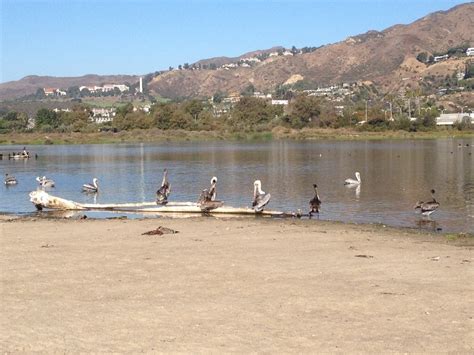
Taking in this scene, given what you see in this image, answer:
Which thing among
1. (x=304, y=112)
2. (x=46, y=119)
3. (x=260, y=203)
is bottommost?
(x=260, y=203)

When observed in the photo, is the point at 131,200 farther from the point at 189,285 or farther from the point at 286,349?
the point at 286,349

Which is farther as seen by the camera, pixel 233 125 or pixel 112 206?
pixel 233 125

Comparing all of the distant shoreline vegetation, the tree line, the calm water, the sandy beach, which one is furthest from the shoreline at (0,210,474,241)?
the tree line

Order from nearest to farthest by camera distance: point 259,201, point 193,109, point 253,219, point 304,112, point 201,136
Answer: point 253,219, point 259,201, point 201,136, point 304,112, point 193,109

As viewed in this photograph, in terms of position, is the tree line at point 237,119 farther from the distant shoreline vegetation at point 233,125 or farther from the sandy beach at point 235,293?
the sandy beach at point 235,293

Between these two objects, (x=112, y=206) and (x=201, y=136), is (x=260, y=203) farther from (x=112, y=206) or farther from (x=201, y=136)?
(x=201, y=136)

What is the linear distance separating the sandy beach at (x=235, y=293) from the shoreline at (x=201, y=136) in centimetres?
11190

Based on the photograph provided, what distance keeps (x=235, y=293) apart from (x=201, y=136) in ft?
430

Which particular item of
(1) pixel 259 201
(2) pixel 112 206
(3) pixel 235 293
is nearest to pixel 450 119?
(2) pixel 112 206

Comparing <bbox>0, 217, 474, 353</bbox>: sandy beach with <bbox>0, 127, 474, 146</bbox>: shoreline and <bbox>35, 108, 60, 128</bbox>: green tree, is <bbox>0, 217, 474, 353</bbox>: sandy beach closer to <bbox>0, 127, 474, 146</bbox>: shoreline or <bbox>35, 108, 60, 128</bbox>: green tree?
<bbox>0, 127, 474, 146</bbox>: shoreline

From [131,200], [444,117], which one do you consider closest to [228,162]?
[131,200]

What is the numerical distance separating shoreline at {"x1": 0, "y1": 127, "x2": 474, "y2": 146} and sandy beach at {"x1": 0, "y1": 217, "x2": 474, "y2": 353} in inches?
4405

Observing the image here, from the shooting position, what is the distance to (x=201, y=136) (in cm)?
14250

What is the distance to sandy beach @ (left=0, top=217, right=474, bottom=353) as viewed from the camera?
30.9 feet
